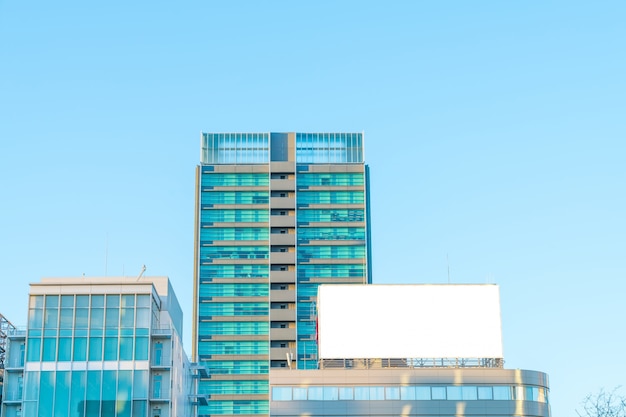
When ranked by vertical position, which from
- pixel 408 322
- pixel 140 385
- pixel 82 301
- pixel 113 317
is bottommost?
pixel 140 385

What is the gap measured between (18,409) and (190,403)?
3588 cm

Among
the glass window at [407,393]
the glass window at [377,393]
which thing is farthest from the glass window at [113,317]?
the glass window at [407,393]

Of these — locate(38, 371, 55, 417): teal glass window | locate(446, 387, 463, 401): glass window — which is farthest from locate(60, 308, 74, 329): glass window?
locate(446, 387, 463, 401): glass window

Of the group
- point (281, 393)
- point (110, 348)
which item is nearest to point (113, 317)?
point (110, 348)

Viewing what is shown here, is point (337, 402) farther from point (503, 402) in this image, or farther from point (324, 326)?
point (503, 402)

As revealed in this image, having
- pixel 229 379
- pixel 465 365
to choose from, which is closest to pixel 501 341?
pixel 465 365

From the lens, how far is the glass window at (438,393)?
368ft

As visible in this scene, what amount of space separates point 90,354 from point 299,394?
2226cm

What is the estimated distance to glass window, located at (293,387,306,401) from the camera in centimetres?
11188

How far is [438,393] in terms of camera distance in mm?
112375

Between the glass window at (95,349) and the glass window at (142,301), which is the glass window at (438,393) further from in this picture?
the glass window at (95,349)

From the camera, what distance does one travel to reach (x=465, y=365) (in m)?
116

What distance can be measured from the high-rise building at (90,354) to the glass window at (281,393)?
1166cm

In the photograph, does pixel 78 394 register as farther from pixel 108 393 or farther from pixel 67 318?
pixel 67 318
